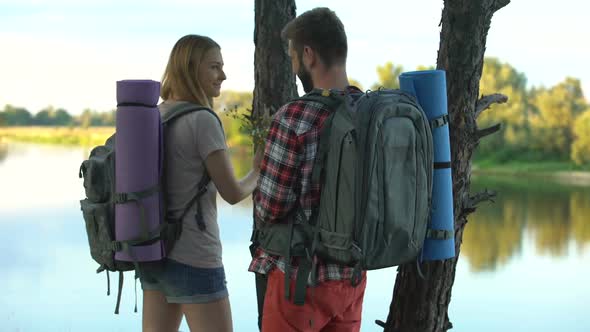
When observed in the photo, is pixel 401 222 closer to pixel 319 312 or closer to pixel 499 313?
pixel 319 312

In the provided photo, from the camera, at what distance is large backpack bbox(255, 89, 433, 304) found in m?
2.52

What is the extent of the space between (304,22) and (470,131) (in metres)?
2.05

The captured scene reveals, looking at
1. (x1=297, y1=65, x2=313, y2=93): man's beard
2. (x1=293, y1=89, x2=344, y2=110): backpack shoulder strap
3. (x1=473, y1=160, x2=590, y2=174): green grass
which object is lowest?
(x1=473, y1=160, x2=590, y2=174): green grass

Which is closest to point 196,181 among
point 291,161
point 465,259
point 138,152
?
point 138,152

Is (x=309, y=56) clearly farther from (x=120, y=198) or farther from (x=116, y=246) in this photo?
(x=116, y=246)

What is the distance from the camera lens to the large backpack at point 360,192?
2.52 m

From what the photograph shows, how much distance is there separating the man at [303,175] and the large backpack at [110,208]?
1.47 feet

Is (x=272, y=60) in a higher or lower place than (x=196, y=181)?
higher

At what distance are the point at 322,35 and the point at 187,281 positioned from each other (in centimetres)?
110

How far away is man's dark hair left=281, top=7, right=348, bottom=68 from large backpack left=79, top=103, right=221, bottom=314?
1.78 feet

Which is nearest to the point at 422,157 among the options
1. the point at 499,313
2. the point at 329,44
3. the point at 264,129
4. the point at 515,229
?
the point at 329,44

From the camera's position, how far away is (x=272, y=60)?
16.8 ft

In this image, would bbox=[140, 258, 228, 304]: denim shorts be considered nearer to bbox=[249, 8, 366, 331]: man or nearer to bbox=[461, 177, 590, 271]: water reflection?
bbox=[249, 8, 366, 331]: man

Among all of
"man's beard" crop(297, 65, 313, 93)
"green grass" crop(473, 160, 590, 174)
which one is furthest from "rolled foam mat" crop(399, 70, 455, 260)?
"green grass" crop(473, 160, 590, 174)
